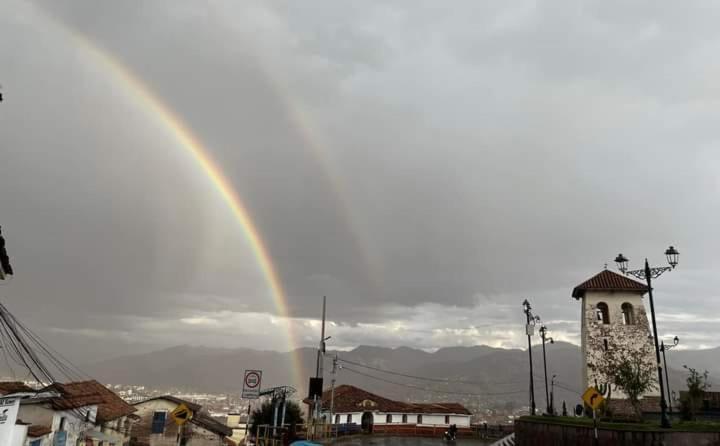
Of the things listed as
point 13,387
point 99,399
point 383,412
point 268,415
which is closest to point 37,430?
point 13,387

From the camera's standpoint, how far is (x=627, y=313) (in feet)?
126

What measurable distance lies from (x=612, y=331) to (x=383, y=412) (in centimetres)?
2783

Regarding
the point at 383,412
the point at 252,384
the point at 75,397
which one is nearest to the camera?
the point at 252,384

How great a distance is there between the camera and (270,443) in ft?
86.4

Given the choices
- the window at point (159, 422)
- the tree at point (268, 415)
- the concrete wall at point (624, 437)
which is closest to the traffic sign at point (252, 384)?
the concrete wall at point (624, 437)

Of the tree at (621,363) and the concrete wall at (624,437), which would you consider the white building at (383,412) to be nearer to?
the tree at (621,363)

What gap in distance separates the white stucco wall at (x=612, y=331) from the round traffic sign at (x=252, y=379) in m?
29.0

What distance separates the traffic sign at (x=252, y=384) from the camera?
18.5 meters

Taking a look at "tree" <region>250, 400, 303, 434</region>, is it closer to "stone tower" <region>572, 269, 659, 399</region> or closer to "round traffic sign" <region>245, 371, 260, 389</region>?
"round traffic sign" <region>245, 371, 260, 389</region>

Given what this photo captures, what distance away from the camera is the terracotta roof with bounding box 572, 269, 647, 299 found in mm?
37656

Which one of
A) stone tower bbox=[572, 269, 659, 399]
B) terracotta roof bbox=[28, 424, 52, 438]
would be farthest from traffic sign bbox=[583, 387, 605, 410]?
terracotta roof bbox=[28, 424, 52, 438]

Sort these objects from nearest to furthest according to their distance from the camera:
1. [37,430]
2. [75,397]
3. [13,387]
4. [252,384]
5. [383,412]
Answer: [252,384] < [37,430] < [13,387] < [75,397] < [383,412]


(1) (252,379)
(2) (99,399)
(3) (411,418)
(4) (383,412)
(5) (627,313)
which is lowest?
(3) (411,418)

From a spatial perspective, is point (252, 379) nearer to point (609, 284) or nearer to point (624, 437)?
point (624, 437)
